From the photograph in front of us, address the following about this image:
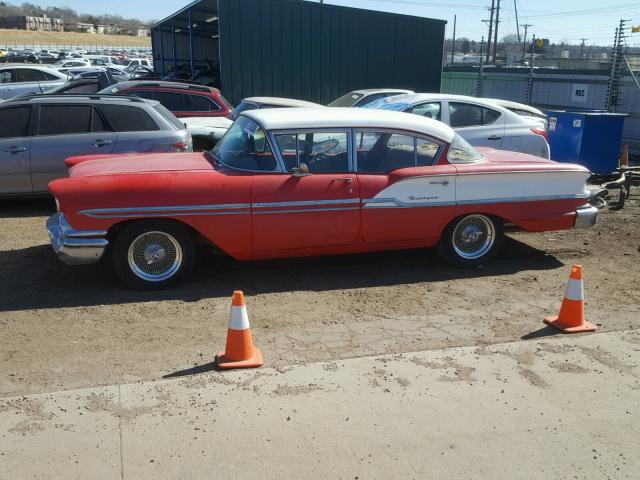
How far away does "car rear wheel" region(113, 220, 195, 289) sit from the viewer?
5441 mm

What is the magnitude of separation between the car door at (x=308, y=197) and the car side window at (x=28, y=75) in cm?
1443

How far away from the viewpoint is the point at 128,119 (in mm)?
8562

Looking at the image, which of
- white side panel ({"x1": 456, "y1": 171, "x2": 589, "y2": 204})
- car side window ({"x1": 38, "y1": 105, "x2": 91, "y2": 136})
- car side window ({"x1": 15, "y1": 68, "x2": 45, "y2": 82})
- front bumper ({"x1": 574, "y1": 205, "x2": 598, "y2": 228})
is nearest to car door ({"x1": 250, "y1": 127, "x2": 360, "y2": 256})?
white side panel ({"x1": 456, "y1": 171, "x2": 589, "y2": 204})

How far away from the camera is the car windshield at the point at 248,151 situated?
580cm

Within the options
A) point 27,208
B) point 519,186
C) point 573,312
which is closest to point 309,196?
point 519,186

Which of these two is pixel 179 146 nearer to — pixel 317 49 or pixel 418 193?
pixel 418 193

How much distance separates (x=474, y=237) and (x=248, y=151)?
8.04ft

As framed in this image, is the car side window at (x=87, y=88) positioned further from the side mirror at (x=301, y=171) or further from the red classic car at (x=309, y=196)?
the side mirror at (x=301, y=171)

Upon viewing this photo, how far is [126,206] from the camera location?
5.30 m

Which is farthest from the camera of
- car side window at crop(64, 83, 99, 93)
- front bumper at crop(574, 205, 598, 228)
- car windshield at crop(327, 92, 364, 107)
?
car side window at crop(64, 83, 99, 93)

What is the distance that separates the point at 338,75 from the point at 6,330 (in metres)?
14.6

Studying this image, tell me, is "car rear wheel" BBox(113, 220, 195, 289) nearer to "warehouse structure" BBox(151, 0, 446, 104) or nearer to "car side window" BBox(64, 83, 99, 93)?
"car side window" BBox(64, 83, 99, 93)

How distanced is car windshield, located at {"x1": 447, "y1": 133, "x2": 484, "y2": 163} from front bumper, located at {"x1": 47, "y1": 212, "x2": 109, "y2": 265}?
132 inches

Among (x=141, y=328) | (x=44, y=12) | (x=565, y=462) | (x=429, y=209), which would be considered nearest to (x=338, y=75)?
(x=429, y=209)
